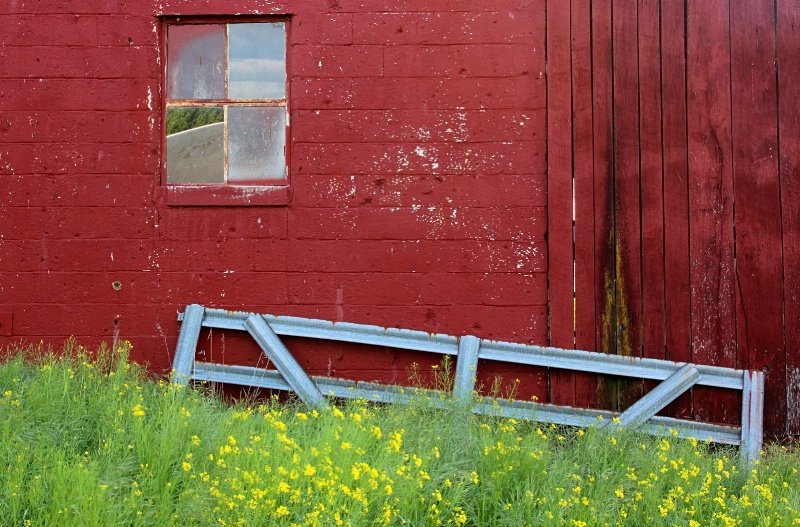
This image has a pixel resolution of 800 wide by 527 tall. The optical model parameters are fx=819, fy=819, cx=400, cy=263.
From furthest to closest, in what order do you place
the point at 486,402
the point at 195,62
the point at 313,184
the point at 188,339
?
1. the point at 195,62
2. the point at 313,184
3. the point at 188,339
4. the point at 486,402

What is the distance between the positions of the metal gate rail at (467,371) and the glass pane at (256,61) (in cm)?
155

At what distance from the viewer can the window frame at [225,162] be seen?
556 centimetres

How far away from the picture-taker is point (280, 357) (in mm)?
5414

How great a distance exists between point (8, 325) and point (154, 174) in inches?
56.1

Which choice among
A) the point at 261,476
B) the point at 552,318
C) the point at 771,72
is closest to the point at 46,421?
the point at 261,476

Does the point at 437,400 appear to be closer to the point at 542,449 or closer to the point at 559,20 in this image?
the point at 542,449

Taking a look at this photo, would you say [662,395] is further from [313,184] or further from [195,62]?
[195,62]

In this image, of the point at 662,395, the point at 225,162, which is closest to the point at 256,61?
the point at 225,162

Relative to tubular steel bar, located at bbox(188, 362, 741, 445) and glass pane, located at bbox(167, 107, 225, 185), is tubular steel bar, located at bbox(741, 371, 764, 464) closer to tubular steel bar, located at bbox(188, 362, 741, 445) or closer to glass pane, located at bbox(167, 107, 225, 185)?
tubular steel bar, located at bbox(188, 362, 741, 445)

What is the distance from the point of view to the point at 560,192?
219 inches

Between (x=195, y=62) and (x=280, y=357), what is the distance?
2.14m

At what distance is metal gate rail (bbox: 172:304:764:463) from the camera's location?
17.6ft

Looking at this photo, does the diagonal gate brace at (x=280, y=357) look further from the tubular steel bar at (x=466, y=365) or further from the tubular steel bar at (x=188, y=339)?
the tubular steel bar at (x=466, y=365)

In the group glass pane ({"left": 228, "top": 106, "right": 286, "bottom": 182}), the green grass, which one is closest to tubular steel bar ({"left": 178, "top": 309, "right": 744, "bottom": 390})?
the green grass
